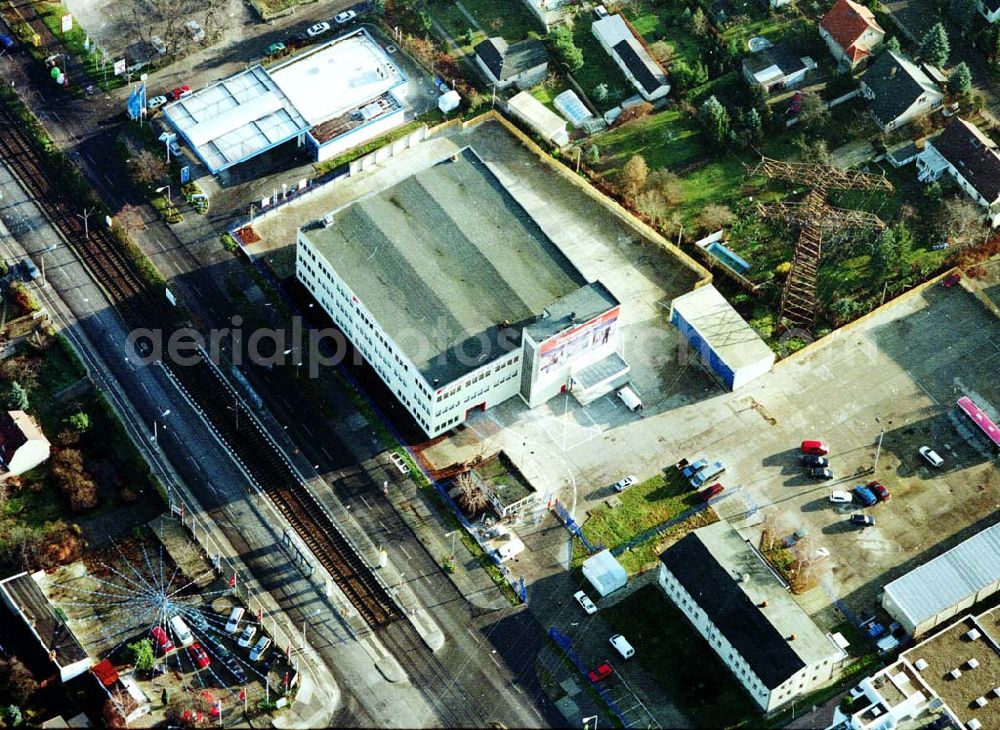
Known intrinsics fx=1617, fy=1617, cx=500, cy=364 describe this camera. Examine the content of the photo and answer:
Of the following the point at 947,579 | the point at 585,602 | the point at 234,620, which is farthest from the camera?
the point at 947,579

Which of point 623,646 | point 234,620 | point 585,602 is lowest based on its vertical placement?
point 623,646

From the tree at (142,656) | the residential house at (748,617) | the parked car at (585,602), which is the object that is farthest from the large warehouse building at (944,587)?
the tree at (142,656)

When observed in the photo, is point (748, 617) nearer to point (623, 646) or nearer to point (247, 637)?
point (623, 646)

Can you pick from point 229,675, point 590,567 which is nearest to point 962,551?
point 590,567

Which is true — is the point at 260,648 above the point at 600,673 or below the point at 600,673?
above

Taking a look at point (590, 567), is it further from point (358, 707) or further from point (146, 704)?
point (146, 704)

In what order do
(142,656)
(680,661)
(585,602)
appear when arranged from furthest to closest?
(585,602), (680,661), (142,656)

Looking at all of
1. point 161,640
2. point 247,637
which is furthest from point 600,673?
point 161,640

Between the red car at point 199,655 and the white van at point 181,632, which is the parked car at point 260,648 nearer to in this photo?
the red car at point 199,655
